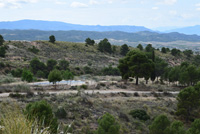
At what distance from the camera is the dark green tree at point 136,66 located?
37188mm

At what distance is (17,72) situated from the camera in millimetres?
45312

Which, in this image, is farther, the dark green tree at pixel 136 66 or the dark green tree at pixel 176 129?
the dark green tree at pixel 136 66

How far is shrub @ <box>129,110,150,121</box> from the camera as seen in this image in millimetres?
24022

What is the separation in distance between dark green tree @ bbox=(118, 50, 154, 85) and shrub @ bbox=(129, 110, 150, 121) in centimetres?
1307

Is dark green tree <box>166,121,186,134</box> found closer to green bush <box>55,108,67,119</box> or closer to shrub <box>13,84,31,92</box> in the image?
green bush <box>55,108,67,119</box>

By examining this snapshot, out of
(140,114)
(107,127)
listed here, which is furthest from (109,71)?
(107,127)

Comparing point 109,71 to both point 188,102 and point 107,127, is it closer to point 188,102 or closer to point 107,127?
point 188,102

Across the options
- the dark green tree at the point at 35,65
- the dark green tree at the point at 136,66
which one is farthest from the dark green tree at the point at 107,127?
the dark green tree at the point at 35,65

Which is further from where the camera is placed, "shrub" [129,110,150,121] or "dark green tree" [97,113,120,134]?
"shrub" [129,110,150,121]

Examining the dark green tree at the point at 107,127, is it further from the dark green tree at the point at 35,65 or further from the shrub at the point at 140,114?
the dark green tree at the point at 35,65

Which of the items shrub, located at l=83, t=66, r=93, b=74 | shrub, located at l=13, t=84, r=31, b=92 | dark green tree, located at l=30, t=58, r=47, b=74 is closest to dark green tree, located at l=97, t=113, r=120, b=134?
shrub, located at l=13, t=84, r=31, b=92

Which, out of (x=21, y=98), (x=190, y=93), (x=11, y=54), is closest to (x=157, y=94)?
(x=190, y=93)

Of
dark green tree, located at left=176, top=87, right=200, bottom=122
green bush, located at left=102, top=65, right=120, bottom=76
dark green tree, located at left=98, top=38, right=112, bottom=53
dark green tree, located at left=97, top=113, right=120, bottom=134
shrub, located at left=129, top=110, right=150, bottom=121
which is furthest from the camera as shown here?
dark green tree, located at left=98, top=38, right=112, bottom=53

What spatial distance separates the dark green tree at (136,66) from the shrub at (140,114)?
1307 cm
